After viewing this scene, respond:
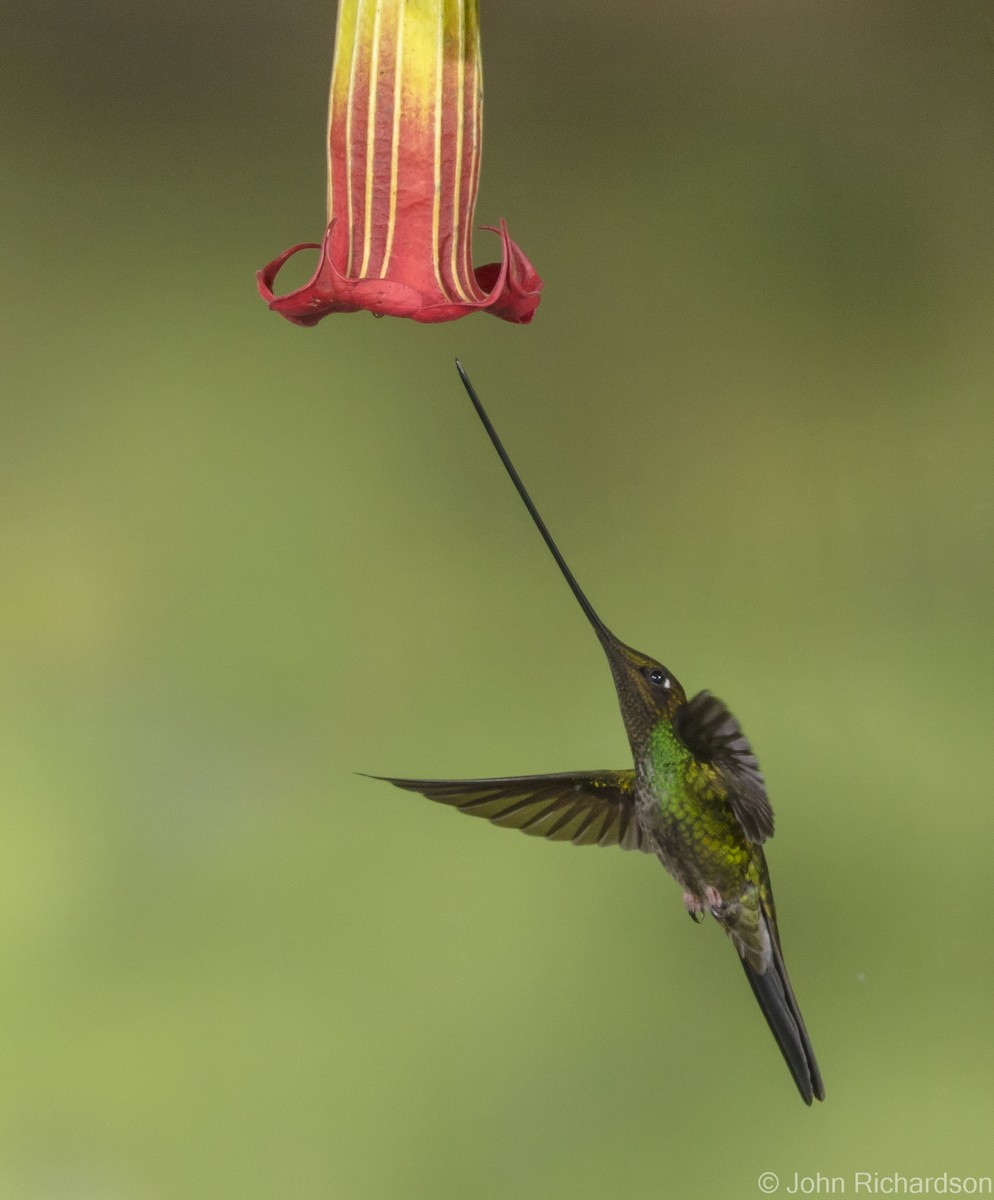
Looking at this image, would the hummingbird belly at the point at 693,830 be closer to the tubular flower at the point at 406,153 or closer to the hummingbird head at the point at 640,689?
the hummingbird head at the point at 640,689

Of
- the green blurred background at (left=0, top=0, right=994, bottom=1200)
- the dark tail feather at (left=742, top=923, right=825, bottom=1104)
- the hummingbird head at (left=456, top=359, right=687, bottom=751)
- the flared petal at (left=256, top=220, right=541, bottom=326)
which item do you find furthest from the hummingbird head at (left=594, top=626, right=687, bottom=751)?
the green blurred background at (left=0, top=0, right=994, bottom=1200)

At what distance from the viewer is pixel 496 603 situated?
1.59m

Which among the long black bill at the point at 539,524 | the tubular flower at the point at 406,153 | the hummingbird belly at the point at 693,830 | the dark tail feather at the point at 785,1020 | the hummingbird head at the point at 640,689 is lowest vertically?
the dark tail feather at the point at 785,1020

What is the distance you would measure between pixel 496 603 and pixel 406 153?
95cm

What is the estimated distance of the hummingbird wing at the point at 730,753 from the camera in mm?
909

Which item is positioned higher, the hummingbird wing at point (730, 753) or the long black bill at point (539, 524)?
the long black bill at point (539, 524)

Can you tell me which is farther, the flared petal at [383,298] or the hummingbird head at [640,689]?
the hummingbird head at [640,689]

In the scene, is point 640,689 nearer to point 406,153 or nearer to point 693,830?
point 693,830

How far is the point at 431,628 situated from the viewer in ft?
5.19

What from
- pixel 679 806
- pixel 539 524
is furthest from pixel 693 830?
pixel 539 524

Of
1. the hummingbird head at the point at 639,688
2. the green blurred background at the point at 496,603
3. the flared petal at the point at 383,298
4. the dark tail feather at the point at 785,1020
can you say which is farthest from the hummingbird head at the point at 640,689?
the green blurred background at the point at 496,603

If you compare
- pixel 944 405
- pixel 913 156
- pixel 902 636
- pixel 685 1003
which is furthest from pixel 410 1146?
pixel 913 156

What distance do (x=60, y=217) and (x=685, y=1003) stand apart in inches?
49.2

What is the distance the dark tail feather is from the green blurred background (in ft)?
1.32
